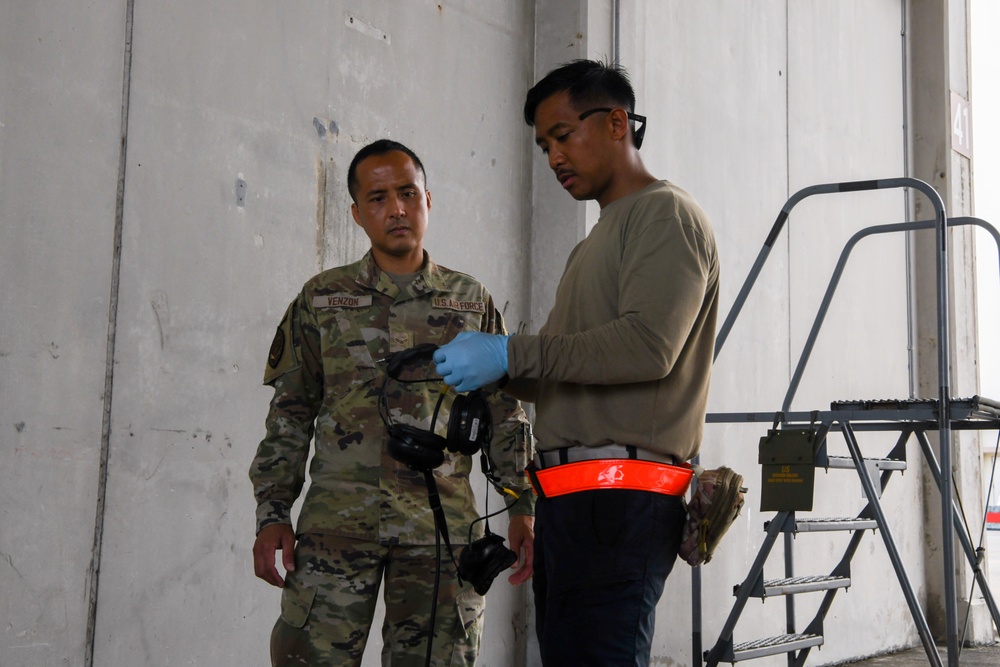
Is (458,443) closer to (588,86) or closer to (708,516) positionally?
(708,516)

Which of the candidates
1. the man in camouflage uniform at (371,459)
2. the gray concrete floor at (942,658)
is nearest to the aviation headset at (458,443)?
the man in camouflage uniform at (371,459)

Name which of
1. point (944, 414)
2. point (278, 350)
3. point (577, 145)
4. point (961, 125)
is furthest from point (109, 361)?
point (961, 125)

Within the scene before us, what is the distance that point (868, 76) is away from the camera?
5988 mm

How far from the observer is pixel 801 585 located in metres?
3.34

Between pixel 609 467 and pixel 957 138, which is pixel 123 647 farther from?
pixel 957 138

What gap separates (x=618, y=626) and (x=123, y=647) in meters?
1.49

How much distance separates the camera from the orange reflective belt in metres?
1.73

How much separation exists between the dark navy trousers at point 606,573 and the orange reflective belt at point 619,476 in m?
0.01

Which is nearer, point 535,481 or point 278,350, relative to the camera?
point 535,481

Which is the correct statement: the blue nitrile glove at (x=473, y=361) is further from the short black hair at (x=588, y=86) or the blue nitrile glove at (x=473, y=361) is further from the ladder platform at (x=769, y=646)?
the ladder platform at (x=769, y=646)

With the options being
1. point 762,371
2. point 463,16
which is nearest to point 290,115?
point 463,16

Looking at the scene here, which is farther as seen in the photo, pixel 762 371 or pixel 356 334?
pixel 762 371

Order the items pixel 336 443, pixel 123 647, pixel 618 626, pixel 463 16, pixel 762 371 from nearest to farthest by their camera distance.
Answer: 1. pixel 618 626
2. pixel 336 443
3. pixel 123 647
4. pixel 463 16
5. pixel 762 371

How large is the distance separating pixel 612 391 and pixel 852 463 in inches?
68.9
